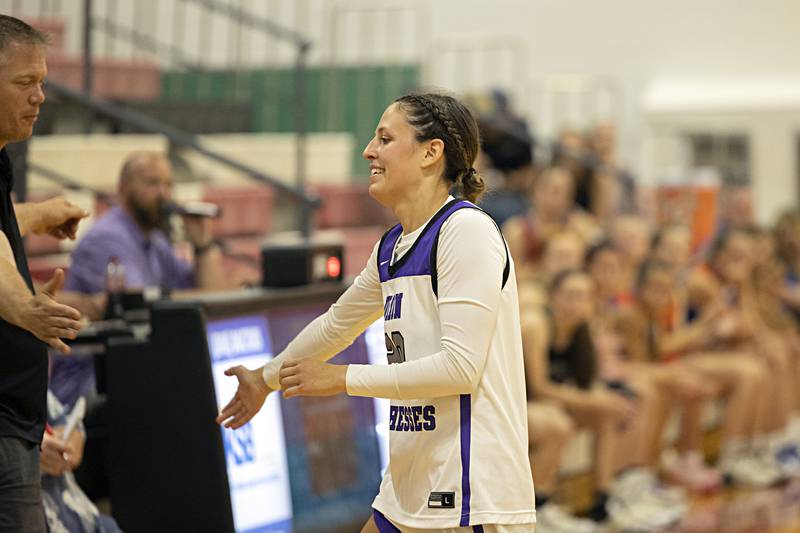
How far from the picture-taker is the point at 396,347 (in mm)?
3082

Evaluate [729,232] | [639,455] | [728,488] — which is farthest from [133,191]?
[729,232]

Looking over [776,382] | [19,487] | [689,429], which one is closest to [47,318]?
[19,487]

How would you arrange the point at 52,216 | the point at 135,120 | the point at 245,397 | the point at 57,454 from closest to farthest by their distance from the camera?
the point at 245,397, the point at 52,216, the point at 57,454, the point at 135,120

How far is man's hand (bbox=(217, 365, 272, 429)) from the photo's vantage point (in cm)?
326

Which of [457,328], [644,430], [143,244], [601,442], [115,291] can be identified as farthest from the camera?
[644,430]

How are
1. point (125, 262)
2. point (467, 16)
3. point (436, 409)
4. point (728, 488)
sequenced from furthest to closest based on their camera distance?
point (467, 16) → point (728, 488) → point (125, 262) → point (436, 409)

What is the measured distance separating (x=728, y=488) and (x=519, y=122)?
11.9 ft

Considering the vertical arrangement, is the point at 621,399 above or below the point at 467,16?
below

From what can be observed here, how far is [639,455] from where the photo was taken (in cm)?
796

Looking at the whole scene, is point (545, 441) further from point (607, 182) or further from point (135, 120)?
point (607, 182)

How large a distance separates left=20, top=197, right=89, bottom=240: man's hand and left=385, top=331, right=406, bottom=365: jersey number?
924 mm

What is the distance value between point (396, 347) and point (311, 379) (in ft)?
0.81

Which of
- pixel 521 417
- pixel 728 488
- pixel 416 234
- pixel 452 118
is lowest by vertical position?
pixel 728 488

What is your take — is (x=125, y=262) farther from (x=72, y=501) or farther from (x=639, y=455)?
(x=639, y=455)
